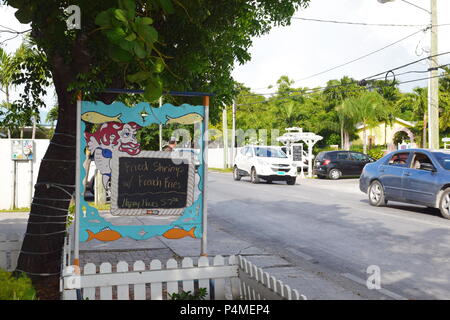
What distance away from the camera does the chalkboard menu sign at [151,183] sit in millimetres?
5988

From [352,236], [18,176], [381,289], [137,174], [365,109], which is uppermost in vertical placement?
[365,109]

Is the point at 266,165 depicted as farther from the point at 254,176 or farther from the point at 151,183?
the point at 151,183

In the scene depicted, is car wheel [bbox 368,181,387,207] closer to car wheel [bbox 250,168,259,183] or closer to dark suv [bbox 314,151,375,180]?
car wheel [bbox 250,168,259,183]

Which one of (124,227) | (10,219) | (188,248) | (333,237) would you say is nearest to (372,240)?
(333,237)

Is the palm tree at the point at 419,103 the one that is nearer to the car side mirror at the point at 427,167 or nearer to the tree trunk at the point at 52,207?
the car side mirror at the point at 427,167

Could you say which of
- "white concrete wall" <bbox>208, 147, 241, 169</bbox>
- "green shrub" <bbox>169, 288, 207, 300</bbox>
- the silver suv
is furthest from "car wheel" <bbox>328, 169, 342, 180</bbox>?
"green shrub" <bbox>169, 288, 207, 300</bbox>

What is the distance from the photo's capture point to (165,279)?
14.1 ft

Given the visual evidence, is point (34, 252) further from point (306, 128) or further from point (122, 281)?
point (306, 128)

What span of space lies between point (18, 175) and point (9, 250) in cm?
951

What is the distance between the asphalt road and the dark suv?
44.6 ft

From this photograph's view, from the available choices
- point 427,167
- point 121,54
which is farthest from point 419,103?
point 121,54

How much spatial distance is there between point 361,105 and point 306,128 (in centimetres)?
746

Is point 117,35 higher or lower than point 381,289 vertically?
higher

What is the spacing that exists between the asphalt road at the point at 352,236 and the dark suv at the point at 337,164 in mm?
13584
